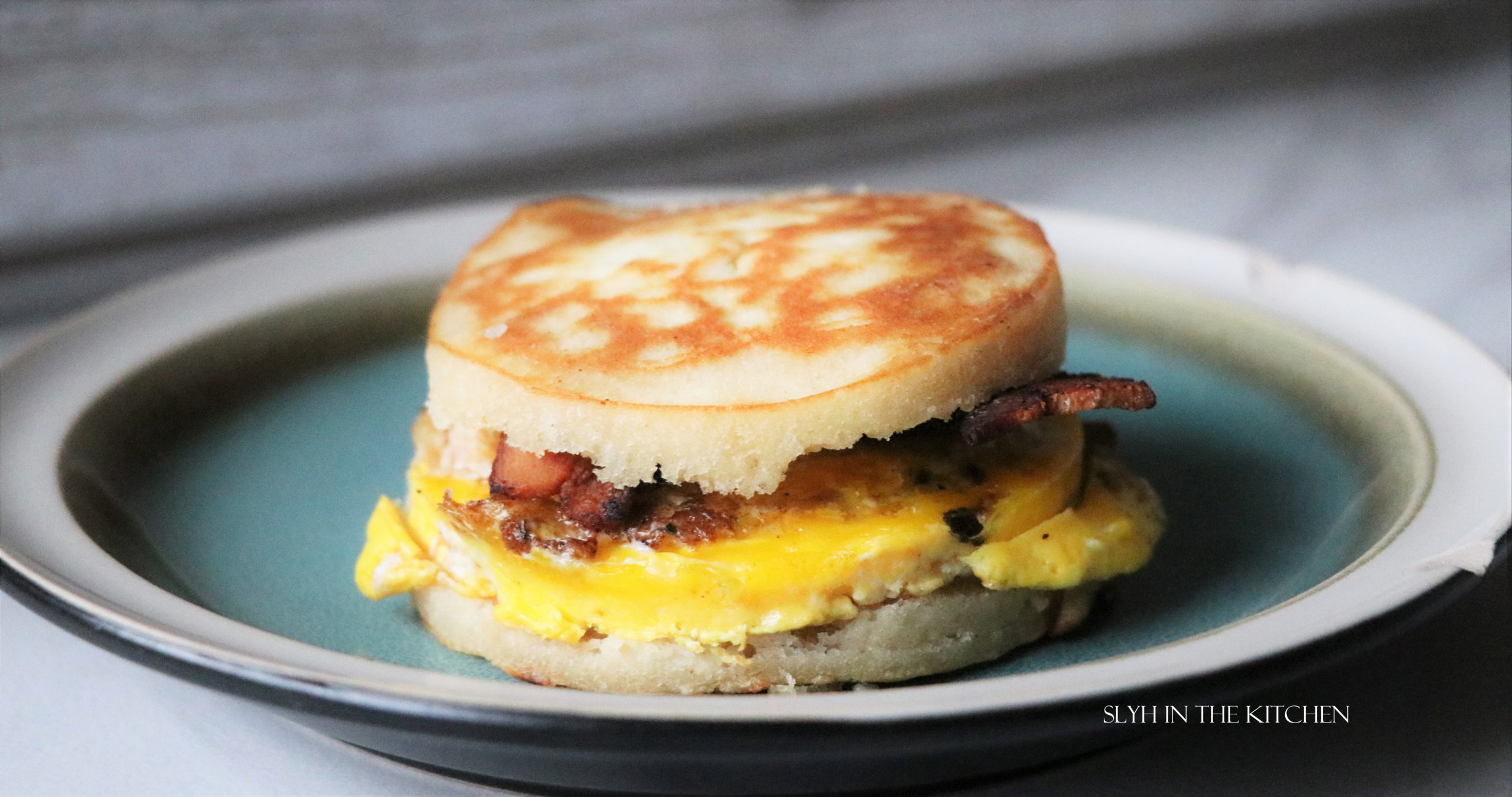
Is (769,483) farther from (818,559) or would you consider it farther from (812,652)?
(812,652)

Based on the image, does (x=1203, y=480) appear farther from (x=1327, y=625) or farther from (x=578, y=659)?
(x=578, y=659)

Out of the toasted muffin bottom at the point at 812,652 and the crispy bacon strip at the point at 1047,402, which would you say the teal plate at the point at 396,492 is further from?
the crispy bacon strip at the point at 1047,402

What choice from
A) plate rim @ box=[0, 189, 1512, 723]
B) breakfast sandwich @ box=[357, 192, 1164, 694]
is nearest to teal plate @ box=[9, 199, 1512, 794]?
plate rim @ box=[0, 189, 1512, 723]

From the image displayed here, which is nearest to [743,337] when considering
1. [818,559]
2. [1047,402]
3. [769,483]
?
[769,483]

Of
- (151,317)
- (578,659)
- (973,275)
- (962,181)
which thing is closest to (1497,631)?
(973,275)

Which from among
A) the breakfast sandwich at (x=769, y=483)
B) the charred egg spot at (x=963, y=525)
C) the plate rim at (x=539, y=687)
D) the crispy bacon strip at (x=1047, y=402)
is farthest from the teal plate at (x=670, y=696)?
the crispy bacon strip at (x=1047, y=402)

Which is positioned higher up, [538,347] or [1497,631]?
[538,347]

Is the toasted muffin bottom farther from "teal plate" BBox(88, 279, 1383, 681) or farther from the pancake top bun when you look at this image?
the pancake top bun
